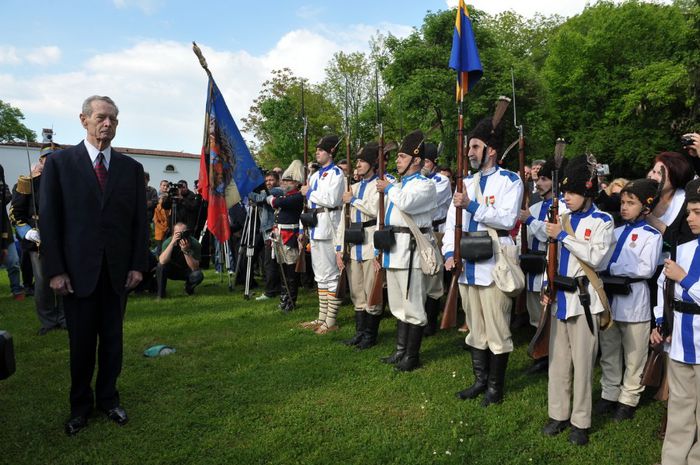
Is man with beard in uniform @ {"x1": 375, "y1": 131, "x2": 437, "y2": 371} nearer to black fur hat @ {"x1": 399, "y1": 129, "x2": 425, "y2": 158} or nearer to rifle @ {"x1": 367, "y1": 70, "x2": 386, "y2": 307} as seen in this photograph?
black fur hat @ {"x1": 399, "y1": 129, "x2": 425, "y2": 158}

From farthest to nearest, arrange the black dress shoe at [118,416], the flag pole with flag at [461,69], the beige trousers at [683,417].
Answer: the flag pole with flag at [461,69], the black dress shoe at [118,416], the beige trousers at [683,417]

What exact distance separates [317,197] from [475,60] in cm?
271

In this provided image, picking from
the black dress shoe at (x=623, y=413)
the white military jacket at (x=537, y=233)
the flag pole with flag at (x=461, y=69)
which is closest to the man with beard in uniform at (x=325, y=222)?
the flag pole with flag at (x=461, y=69)

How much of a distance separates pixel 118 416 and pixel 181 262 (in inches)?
221

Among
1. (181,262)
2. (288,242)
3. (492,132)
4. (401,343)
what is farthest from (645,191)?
(181,262)

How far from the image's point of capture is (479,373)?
4836mm

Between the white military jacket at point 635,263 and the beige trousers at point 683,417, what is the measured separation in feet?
3.11

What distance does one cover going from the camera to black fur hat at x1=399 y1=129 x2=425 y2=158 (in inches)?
213

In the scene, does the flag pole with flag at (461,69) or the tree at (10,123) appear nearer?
the flag pole with flag at (461,69)

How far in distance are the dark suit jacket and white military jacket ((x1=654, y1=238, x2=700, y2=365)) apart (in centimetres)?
411

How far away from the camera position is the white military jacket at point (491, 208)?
14.6 feet

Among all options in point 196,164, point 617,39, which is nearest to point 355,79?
point 617,39

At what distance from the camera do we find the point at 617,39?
32.5 meters

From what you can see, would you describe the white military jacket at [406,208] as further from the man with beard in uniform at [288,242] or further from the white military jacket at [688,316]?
the man with beard in uniform at [288,242]
